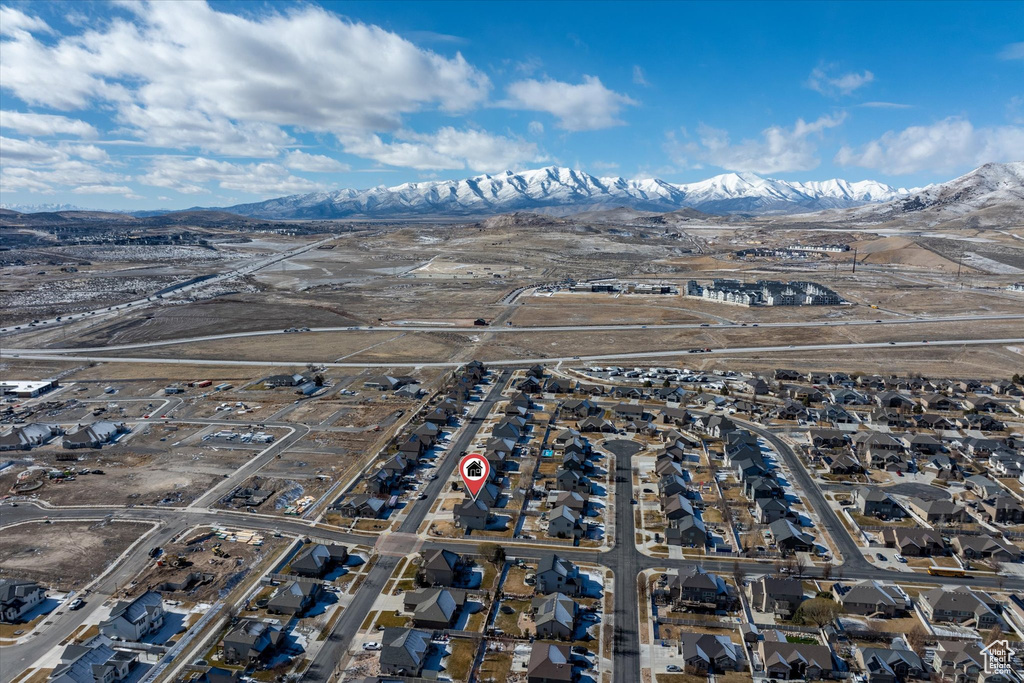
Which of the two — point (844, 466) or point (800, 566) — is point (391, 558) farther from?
point (844, 466)

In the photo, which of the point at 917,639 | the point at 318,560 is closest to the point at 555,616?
the point at 318,560

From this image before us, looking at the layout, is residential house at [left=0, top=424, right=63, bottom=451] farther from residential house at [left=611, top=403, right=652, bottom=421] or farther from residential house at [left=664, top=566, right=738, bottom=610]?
residential house at [left=664, top=566, right=738, bottom=610]

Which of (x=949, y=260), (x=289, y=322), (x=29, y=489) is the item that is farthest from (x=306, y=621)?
(x=949, y=260)

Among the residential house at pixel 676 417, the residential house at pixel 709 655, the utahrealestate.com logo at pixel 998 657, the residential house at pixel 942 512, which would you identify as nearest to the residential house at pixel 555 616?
the residential house at pixel 709 655

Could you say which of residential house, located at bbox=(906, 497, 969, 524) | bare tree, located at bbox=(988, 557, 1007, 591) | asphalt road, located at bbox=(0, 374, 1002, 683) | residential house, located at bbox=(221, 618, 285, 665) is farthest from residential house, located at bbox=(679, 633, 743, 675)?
residential house, located at bbox=(906, 497, 969, 524)

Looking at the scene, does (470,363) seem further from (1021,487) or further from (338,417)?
(1021,487)
